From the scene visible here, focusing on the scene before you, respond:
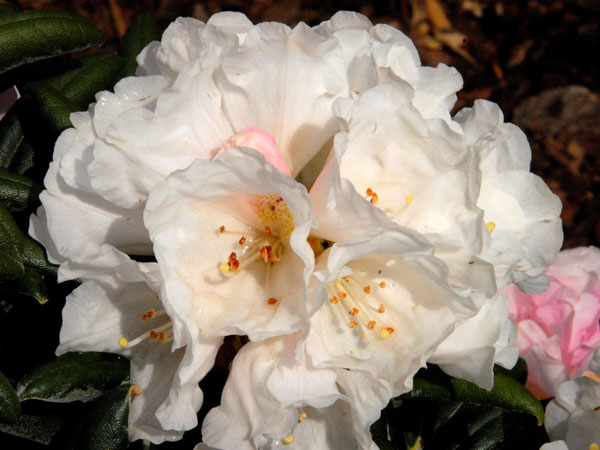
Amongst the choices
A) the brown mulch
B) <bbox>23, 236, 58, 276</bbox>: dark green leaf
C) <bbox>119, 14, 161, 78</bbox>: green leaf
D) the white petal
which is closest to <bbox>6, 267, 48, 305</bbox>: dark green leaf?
<bbox>23, 236, 58, 276</bbox>: dark green leaf

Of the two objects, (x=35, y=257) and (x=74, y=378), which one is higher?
(x=35, y=257)

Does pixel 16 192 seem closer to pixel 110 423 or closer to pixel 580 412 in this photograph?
pixel 110 423

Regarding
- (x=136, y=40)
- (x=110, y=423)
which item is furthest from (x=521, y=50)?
(x=110, y=423)

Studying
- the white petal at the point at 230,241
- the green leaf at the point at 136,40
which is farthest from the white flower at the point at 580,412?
the green leaf at the point at 136,40

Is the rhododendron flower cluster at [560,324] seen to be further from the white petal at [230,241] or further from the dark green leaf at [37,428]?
the dark green leaf at [37,428]

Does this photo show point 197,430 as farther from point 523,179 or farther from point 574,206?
point 574,206

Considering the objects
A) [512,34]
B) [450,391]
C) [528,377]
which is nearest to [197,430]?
[450,391]

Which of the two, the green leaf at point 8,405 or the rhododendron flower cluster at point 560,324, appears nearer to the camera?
the green leaf at point 8,405
